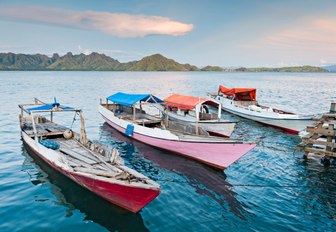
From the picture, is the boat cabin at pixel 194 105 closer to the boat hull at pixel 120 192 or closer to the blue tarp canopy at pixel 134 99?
the blue tarp canopy at pixel 134 99

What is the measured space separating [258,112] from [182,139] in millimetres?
18229

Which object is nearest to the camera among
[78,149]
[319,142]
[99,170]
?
[99,170]

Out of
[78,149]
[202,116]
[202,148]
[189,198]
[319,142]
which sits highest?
[202,116]

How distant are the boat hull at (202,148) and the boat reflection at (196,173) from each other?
491mm

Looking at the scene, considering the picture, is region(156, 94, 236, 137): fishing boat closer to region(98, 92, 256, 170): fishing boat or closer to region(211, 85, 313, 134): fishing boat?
region(98, 92, 256, 170): fishing boat

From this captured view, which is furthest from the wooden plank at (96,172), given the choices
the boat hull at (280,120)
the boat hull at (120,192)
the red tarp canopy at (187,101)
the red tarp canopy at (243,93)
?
the red tarp canopy at (243,93)

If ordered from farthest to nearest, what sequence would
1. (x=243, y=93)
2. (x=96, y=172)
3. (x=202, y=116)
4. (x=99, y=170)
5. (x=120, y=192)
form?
(x=243, y=93) → (x=202, y=116) → (x=99, y=170) → (x=96, y=172) → (x=120, y=192)

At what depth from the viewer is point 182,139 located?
19.9 m

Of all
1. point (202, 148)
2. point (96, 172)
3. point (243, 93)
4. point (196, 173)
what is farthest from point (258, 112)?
point (96, 172)

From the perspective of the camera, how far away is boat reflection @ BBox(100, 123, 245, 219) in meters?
13.8

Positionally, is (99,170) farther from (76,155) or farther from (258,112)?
(258,112)

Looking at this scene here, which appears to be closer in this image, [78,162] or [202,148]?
[78,162]

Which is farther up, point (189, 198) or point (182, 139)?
point (182, 139)

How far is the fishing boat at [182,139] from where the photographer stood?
17.2 metres
